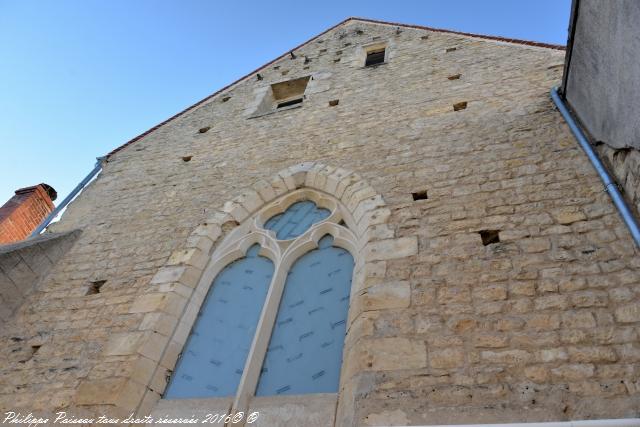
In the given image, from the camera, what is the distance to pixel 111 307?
380 centimetres

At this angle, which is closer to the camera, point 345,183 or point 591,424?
point 591,424

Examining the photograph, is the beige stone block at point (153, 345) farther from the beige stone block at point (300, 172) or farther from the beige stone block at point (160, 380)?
the beige stone block at point (300, 172)

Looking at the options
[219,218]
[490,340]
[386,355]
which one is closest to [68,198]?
[219,218]

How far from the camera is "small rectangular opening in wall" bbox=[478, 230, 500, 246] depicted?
3111mm

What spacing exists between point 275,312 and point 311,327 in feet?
1.28

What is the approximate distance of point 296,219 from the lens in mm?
4449

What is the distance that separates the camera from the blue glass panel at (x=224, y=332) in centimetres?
325

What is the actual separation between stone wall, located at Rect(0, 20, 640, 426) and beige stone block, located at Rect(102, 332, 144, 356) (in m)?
0.02

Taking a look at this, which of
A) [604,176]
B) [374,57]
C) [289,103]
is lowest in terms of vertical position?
[604,176]

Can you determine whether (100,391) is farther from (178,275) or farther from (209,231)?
(209,231)

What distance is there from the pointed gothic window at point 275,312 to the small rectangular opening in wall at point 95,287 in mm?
1029

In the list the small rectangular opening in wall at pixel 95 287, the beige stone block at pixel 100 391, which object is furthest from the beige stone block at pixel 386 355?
the small rectangular opening in wall at pixel 95 287

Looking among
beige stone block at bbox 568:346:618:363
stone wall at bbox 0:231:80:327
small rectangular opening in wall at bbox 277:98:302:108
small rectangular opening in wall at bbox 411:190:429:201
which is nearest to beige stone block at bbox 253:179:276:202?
small rectangular opening in wall at bbox 411:190:429:201

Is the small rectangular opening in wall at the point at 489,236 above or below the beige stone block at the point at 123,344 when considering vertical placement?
above
